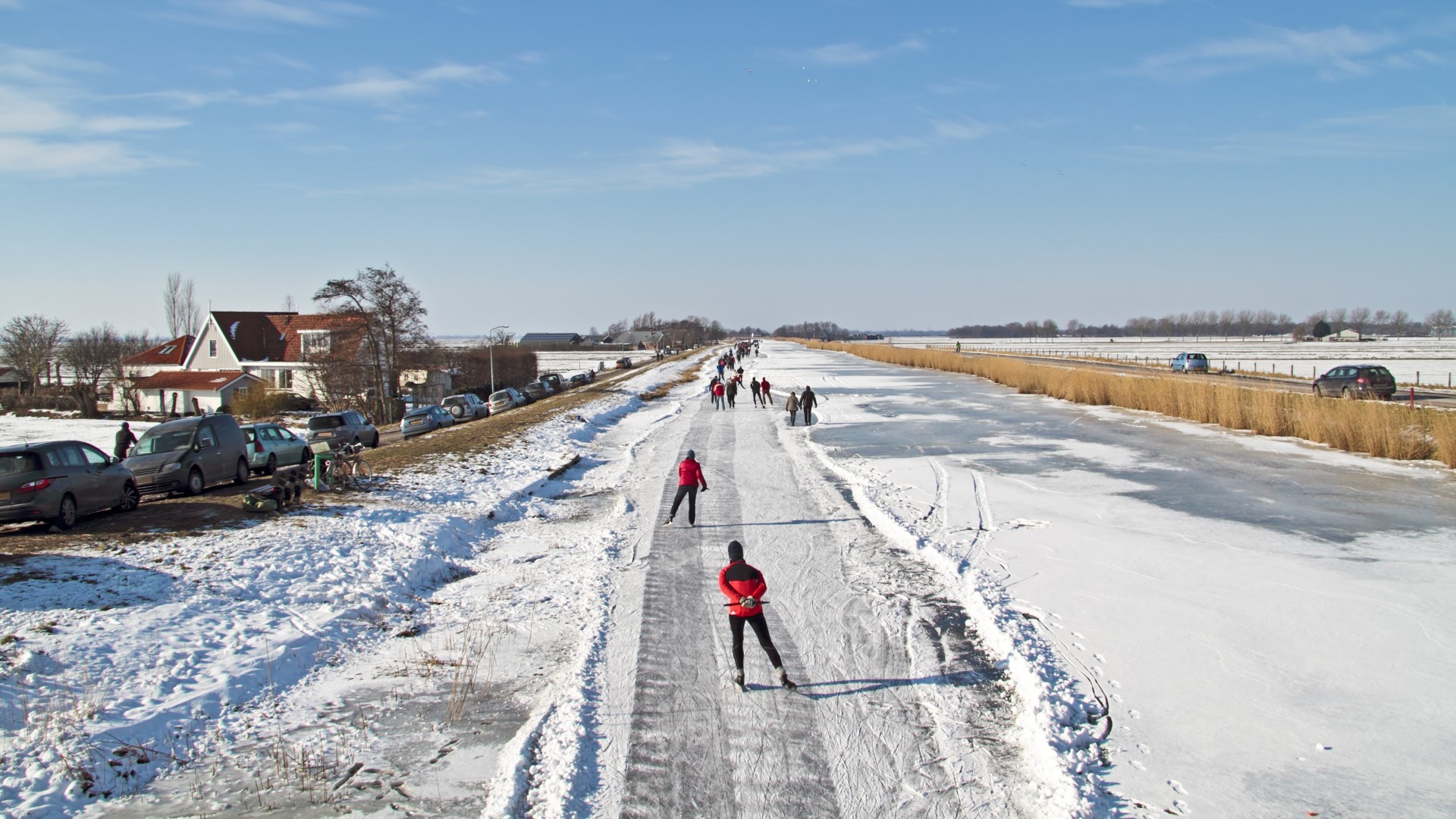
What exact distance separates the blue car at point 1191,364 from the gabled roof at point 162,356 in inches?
2870

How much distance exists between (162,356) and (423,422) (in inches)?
1718

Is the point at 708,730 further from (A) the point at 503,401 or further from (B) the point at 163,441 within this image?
(A) the point at 503,401

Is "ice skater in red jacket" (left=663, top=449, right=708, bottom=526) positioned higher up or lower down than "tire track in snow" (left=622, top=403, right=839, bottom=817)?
higher up

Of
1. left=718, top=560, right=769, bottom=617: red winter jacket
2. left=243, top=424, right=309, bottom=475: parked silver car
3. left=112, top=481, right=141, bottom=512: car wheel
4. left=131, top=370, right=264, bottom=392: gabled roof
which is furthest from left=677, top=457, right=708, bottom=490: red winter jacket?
left=131, top=370, right=264, bottom=392: gabled roof

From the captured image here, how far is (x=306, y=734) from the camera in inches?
280

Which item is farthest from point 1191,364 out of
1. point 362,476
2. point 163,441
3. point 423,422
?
point 163,441

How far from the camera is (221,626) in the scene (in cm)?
913

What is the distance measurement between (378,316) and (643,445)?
26.0 m

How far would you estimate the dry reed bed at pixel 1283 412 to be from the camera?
22.0 meters

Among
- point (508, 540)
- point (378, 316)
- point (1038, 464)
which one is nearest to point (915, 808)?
point (508, 540)

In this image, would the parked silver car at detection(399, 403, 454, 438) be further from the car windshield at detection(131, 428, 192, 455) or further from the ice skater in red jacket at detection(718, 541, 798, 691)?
the ice skater in red jacket at detection(718, 541, 798, 691)

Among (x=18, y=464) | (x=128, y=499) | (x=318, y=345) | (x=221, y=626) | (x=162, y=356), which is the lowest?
(x=221, y=626)

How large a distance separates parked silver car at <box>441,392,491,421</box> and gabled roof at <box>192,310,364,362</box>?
75.3 feet

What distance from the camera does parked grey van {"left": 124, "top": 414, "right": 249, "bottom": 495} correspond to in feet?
50.3
